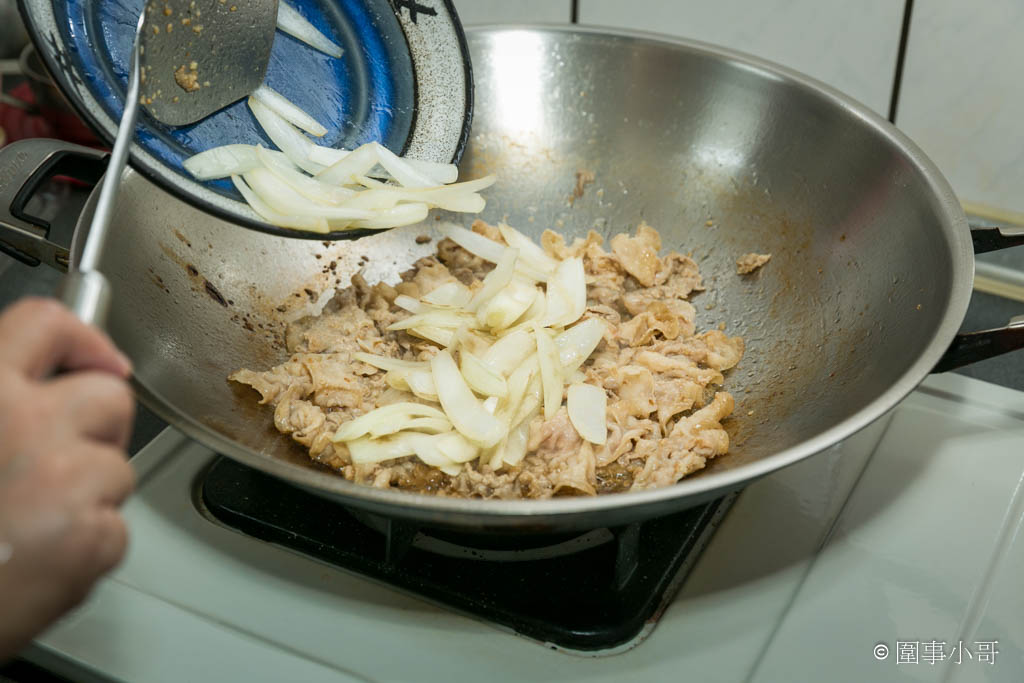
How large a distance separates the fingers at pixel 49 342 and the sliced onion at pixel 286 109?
0.53 m

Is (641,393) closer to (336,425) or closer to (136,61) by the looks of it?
(336,425)

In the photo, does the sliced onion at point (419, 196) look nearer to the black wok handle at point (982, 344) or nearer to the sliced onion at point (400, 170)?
the sliced onion at point (400, 170)

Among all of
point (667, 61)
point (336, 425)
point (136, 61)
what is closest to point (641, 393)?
point (336, 425)

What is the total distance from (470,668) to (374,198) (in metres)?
0.44

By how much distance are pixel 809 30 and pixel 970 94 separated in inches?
8.7

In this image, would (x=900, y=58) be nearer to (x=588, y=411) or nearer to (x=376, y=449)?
(x=588, y=411)

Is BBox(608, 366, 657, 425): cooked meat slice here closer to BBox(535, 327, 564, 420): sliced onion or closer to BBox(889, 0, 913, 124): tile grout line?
BBox(535, 327, 564, 420): sliced onion

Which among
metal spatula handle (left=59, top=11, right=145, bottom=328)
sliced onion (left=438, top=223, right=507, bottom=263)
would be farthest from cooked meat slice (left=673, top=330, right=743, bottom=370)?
metal spatula handle (left=59, top=11, right=145, bottom=328)

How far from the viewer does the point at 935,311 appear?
0.76 m

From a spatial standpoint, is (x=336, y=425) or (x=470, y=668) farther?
(x=336, y=425)

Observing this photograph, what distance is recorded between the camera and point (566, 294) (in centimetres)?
97

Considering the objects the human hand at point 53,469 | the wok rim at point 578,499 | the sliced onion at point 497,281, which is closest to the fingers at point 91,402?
the human hand at point 53,469

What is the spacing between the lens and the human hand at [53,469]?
1.20 feet

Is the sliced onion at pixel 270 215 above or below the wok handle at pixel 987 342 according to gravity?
below
